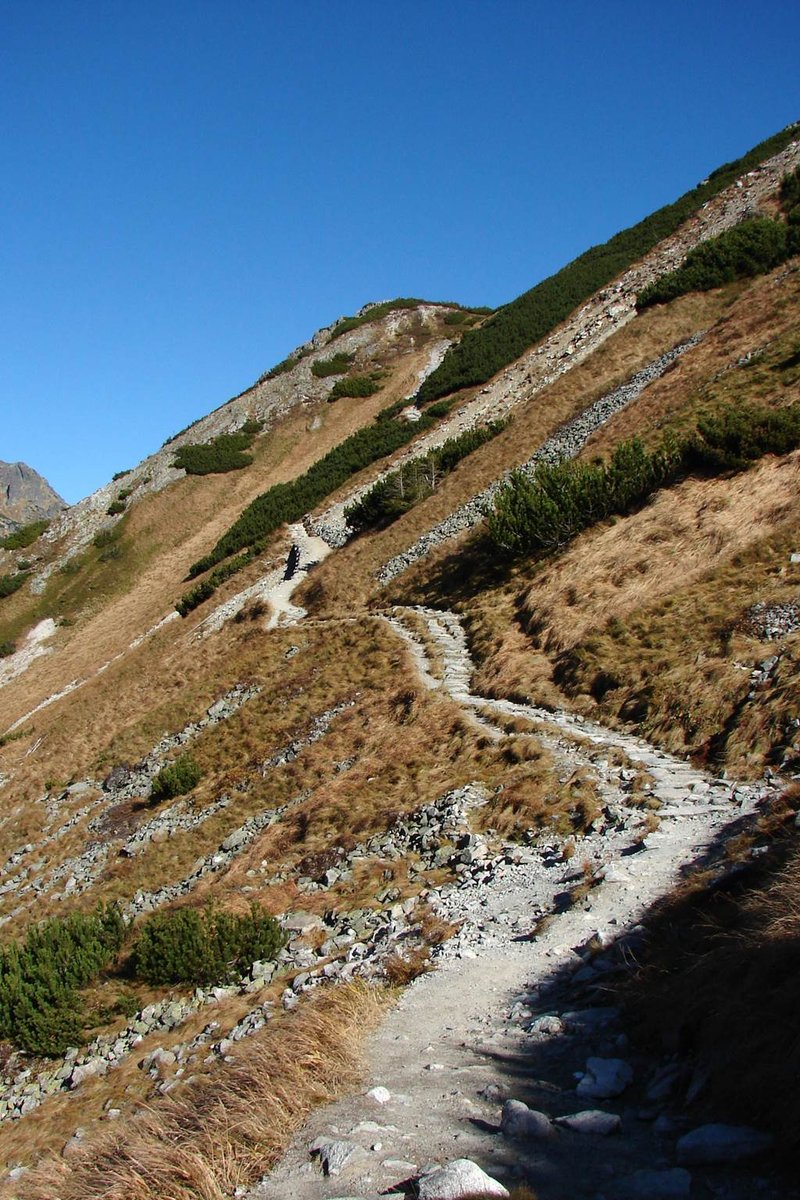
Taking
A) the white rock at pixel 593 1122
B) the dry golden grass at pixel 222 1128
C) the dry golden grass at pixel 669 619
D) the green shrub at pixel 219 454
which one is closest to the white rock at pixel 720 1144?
the white rock at pixel 593 1122

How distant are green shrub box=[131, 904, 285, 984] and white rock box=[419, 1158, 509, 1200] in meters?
7.43

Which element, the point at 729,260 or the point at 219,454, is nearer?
the point at 729,260

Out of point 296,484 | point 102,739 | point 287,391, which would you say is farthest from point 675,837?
point 287,391

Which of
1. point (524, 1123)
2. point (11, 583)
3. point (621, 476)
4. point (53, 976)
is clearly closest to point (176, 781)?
point (53, 976)

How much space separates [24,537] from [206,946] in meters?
64.7

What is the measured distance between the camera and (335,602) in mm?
32781

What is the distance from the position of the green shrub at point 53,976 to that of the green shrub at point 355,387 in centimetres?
5872

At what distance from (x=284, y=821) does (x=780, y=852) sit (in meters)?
11.6

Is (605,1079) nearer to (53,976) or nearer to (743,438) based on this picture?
(53,976)

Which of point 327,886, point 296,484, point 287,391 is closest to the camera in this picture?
point 327,886

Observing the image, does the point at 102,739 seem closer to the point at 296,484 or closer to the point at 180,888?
the point at 180,888

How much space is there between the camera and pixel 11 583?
58.7 m

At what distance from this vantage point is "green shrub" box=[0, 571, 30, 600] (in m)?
58.0

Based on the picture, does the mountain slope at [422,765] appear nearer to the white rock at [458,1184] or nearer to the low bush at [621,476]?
the white rock at [458,1184]
